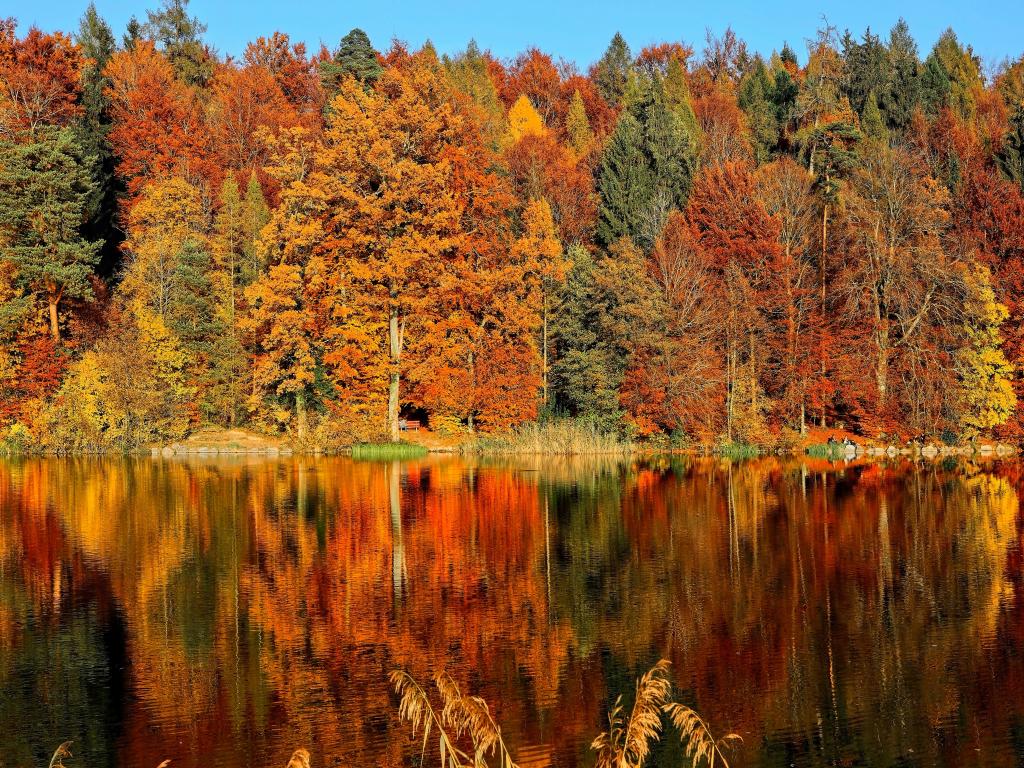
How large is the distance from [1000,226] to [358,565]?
3983 cm

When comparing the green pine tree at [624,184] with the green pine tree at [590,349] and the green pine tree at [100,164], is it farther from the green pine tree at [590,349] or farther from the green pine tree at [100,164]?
the green pine tree at [100,164]

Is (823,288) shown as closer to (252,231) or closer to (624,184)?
(624,184)

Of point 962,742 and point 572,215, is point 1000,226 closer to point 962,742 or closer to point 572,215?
point 572,215

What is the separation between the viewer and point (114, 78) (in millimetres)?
71375

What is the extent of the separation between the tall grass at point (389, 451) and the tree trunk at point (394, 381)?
1.40 m

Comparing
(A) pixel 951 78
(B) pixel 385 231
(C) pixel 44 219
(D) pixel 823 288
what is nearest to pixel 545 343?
(B) pixel 385 231

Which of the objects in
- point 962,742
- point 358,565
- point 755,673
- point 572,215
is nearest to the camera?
point 962,742

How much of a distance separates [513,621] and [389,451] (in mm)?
30449

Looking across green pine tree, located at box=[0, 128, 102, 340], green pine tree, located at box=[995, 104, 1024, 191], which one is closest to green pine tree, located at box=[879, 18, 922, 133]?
green pine tree, located at box=[995, 104, 1024, 191]

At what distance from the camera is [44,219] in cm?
5097

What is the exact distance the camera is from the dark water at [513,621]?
11945 millimetres

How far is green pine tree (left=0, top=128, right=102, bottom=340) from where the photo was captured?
49719 millimetres

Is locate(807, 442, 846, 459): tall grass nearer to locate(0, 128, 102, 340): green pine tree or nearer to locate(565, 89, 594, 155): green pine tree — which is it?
locate(0, 128, 102, 340): green pine tree

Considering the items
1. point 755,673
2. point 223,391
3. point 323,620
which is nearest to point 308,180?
point 223,391
